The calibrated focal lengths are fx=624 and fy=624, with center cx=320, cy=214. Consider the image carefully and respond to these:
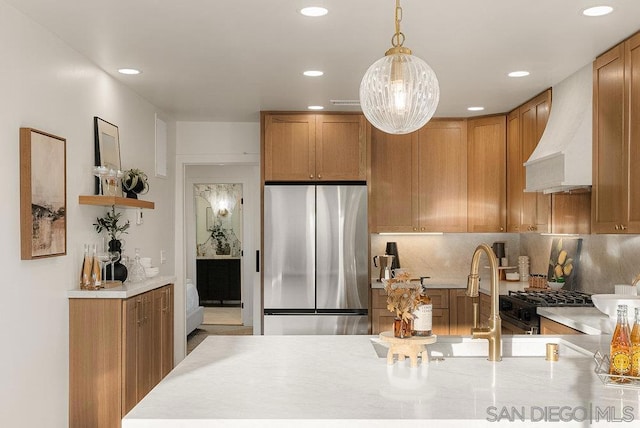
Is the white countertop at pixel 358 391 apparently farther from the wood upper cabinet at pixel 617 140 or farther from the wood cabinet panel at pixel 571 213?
the wood cabinet panel at pixel 571 213

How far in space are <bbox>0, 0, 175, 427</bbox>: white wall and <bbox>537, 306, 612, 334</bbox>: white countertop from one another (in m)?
3.08

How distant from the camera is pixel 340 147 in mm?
5938

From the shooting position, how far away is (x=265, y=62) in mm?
4230

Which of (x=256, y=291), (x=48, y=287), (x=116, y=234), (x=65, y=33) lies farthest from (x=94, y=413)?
(x=256, y=291)

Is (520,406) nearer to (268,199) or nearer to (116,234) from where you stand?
(116,234)

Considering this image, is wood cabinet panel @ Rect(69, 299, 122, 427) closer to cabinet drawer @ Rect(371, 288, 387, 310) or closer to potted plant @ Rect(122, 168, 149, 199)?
potted plant @ Rect(122, 168, 149, 199)

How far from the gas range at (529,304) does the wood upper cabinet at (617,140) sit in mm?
568

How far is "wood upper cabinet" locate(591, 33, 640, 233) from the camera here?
3.56m

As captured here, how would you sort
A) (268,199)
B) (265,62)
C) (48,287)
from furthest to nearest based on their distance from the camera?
(268,199) < (265,62) < (48,287)

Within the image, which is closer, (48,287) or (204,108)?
(48,287)

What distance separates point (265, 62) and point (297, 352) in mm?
2267

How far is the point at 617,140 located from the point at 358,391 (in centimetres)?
262

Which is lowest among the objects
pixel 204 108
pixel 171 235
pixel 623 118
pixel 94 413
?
pixel 94 413

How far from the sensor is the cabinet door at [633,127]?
3.52 metres
